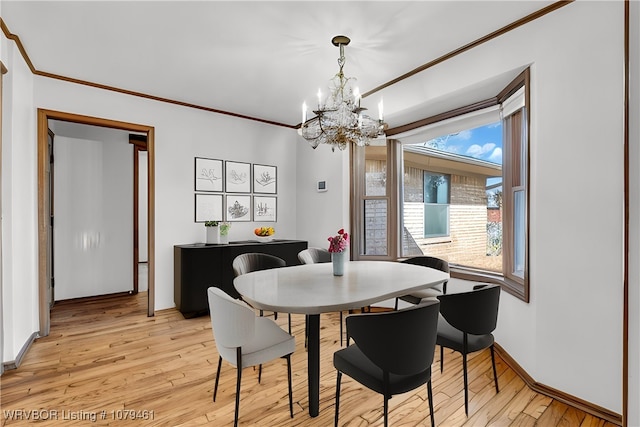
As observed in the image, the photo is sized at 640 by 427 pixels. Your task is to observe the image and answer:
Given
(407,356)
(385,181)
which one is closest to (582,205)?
(407,356)

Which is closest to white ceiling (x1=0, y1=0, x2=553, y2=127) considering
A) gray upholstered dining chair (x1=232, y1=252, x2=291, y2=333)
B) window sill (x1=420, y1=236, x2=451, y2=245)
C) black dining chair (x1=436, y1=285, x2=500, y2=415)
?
window sill (x1=420, y1=236, x2=451, y2=245)

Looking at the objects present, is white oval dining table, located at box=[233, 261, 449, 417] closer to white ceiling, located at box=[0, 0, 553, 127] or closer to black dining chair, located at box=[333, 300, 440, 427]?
black dining chair, located at box=[333, 300, 440, 427]

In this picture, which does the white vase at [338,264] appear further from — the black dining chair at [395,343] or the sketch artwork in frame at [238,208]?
the sketch artwork in frame at [238,208]

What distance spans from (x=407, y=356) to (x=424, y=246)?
9.27 ft

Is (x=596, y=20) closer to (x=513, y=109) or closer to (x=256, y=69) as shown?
(x=513, y=109)

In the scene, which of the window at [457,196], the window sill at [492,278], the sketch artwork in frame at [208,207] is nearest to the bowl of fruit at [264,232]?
the sketch artwork in frame at [208,207]

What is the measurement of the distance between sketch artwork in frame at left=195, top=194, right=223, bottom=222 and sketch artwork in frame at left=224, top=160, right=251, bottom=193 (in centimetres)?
22

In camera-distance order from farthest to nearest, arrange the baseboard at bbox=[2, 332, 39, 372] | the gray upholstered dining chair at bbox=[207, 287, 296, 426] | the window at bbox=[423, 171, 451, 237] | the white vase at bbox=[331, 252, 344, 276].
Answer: the window at bbox=[423, 171, 451, 237] → the baseboard at bbox=[2, 332, 39, 372] → the white vase at bbox=[331, 252, 344, 276] → the gray upholstered dining chair at bbox=[207, 287, 296, 426]

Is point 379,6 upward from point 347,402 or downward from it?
upward

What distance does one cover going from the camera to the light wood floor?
1941 millimetres

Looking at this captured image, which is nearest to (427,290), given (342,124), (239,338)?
(342,124)

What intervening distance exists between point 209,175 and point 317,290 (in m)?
3.02

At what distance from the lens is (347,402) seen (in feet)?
6.93

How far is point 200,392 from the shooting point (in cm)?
223
